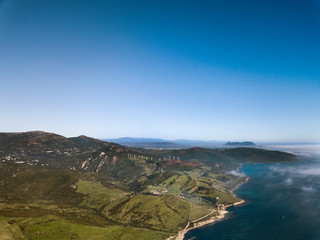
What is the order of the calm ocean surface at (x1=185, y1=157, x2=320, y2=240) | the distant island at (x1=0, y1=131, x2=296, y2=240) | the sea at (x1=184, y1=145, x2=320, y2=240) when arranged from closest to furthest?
A: the sea at (x1=184, y1=145, x2=320, y2=240) < the calm ocean surface at (x1=185, y1=157, x2=320, y2=240) < the distant island at (x1=0, y1=131, x2=296, y2=240)

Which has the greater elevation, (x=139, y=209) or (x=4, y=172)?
(x=4, y=172)

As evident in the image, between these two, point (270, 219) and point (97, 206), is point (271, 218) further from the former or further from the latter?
point (97, 206)

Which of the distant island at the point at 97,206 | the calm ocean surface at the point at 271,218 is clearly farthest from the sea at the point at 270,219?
the distant island at the point at 97,206

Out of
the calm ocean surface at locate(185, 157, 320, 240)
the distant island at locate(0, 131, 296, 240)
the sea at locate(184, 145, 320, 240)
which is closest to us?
the sea at locate(184, 145, 320, 240)

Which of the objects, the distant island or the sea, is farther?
the distant island

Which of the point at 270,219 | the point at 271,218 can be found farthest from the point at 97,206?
the point at 271,218

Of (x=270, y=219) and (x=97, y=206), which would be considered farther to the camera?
(x=97, y=206)

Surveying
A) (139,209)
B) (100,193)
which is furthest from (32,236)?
(100,193)

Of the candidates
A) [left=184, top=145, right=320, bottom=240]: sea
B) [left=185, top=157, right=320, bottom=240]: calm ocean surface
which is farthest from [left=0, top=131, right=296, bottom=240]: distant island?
[left=185, top=157, right=320, bottom=240]: calm ocean surface

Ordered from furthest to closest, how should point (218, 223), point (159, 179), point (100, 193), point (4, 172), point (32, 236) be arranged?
point (159, 179)
point (4, 172)
point (100, 193)
point (218, 223)
point (32, 236)

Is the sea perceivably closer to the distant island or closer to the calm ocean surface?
the calm ocean surface

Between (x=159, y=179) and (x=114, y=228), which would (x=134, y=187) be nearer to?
(x=159, y=179)
